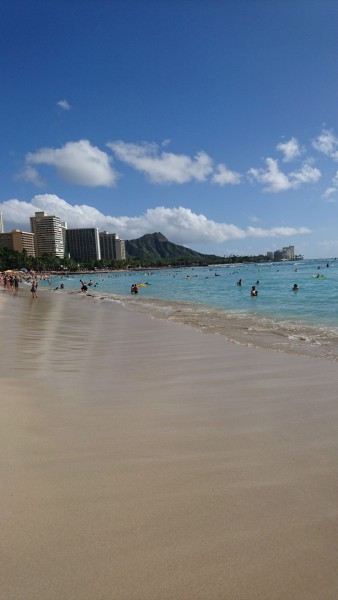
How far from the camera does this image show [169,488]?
10.2 feet

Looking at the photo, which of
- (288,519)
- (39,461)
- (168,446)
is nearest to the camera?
(288,519)

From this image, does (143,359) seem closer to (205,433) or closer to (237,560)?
(205,433)

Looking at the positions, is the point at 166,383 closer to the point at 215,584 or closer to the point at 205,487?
the point at 205,487

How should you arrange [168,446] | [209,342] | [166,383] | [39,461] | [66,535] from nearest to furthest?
[66,535] < [39,461] < [168,446] < [166,383] < [209,342]

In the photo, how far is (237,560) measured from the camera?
7.66 feet

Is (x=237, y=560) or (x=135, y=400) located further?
(x=135, y=400)

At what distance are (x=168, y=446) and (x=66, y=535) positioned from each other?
1.55m

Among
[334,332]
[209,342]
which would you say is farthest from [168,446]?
[334,332]

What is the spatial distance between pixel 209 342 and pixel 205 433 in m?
6.37

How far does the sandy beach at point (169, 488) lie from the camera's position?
2.21 m

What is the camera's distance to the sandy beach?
221 cm

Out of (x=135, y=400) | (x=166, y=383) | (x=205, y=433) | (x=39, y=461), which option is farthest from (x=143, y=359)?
(x=39, y=461)

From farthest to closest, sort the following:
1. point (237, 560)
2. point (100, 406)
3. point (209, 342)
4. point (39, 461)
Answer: point (209, 342) < point (100, 406) < point (39, 461) < point (237, 560)

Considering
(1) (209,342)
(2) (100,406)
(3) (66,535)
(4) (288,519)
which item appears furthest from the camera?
(1) (209,342)
